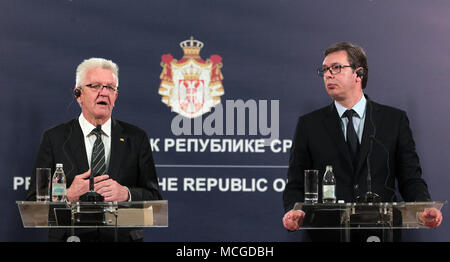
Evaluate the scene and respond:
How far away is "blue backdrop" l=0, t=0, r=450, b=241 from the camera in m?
6.39

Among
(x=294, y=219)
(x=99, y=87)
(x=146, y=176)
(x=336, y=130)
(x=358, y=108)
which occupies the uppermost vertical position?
(x=99, y=87)

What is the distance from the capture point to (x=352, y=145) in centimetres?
527

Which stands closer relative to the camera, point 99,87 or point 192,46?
point 99,87

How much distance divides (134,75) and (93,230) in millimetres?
2084

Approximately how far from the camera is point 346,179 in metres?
5.20

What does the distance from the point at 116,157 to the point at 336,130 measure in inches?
59.9

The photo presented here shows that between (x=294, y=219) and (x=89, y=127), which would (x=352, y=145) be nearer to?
(x=294, y=219)

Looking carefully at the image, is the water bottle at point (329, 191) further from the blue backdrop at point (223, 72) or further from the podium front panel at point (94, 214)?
the blue backdrop at point (223, 72)

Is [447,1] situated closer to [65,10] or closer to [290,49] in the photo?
[290,49]

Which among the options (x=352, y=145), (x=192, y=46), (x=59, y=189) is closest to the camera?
(x=59, y=189)

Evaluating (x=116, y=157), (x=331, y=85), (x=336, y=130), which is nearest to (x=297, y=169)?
(x=336, y=130)

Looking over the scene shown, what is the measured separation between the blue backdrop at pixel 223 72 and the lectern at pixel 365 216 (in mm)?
1906

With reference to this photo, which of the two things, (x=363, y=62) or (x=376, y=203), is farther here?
(x=363, y=62)

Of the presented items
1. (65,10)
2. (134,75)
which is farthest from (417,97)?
(65,10)
